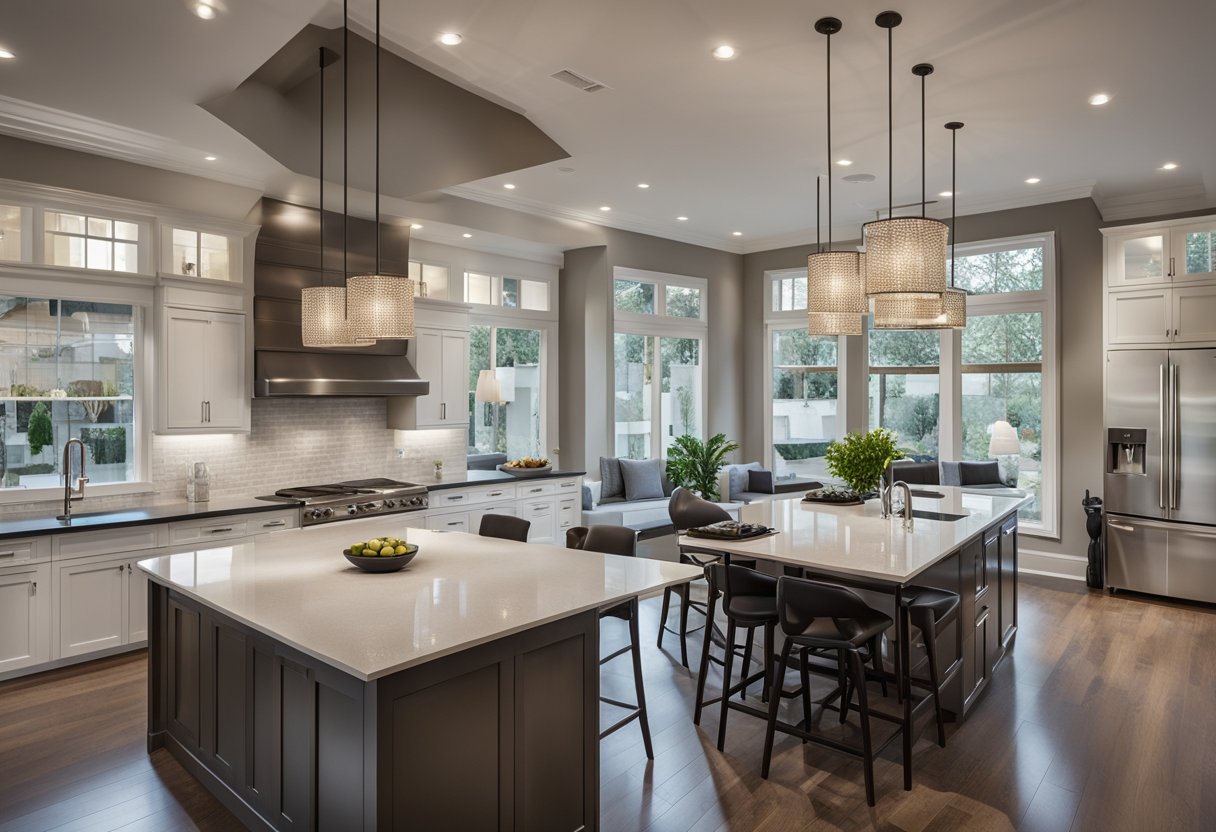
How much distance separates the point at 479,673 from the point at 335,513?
364 cm

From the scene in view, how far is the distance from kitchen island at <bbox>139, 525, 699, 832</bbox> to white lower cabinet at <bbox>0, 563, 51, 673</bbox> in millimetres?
1595

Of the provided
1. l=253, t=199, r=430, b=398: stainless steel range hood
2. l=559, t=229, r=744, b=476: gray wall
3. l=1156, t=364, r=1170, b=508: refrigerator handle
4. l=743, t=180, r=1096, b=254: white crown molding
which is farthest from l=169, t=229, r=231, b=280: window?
l=1156, t=364, r=1170, b=508: refrigerator handle

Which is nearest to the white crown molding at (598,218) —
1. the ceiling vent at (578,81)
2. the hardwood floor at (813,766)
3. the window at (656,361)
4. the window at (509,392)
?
the window at (656,361)

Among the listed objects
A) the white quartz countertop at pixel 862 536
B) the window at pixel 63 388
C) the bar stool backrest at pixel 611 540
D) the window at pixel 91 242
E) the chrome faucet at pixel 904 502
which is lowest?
the bar stool backrest at pixel 611 540

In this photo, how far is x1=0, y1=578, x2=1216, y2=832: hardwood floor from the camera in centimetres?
297

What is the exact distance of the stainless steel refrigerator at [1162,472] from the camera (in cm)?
602

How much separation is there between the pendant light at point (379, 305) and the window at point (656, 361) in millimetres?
5341

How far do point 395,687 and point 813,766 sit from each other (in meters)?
2.13

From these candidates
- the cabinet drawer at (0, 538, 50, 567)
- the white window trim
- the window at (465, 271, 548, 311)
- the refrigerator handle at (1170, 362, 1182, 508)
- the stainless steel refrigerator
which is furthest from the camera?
the window at (465, 271, 548, 311)

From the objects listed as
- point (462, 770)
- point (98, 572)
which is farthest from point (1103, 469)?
point (98, 572)

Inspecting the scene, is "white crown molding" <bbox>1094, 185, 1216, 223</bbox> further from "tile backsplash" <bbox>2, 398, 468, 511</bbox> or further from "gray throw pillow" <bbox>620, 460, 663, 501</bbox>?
"tile backsplash" <bbox>2, 398, 468, 511</bbox>

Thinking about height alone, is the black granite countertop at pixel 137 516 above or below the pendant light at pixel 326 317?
below

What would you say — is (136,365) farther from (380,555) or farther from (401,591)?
(401,591)

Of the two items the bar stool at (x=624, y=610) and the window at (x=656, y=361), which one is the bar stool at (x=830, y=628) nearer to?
the bar stool at (x=624, y=610)
